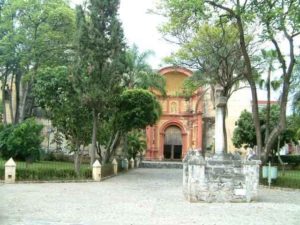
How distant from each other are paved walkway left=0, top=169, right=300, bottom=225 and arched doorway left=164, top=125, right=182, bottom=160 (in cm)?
3525

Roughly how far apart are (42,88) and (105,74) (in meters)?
3.48

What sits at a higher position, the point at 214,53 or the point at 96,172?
the point at 214,53

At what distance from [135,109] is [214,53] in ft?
19.0

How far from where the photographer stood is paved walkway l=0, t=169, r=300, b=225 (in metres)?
10.7

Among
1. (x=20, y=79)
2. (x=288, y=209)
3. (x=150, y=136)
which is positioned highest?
(x=20, y=79)

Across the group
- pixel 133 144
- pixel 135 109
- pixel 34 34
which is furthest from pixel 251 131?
pixel 34 34

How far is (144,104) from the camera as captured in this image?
29.4 meters

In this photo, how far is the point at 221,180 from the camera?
1494cm

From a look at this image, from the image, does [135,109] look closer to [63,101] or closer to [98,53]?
[63,101]

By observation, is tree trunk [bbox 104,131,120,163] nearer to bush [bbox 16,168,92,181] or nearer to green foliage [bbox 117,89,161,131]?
green foliage [bbox 117,89,161,131]

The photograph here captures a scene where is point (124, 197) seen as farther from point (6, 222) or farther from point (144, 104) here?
point (144, 104)

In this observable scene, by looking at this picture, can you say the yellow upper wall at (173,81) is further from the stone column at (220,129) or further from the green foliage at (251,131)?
the stone column at (220,129)

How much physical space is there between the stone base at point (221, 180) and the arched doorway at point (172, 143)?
123 feet

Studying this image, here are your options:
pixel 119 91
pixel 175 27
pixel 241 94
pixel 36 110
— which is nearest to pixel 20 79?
pixel 36 110
